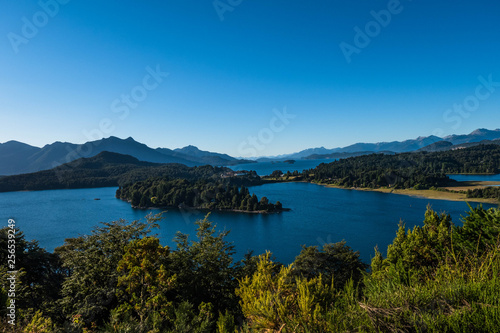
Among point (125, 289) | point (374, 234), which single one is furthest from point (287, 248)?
point (125, 289)

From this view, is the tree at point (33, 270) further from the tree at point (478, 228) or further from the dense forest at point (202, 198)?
the dense forest at point (202, 198)

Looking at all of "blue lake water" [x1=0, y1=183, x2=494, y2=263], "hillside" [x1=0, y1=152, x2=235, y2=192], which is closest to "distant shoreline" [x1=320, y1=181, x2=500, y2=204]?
"blue lake water" [x1=0, y1=183, x2=494, y2=263]

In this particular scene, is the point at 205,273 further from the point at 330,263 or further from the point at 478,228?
the point at 330,263

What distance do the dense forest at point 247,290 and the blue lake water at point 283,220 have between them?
2553cm

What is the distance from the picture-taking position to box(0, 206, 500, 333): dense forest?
207 centimetres

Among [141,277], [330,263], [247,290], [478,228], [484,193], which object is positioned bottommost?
[330,263]

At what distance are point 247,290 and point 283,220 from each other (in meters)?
53.1

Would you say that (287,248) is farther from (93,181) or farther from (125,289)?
(93,181)

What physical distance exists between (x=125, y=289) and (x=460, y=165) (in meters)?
177

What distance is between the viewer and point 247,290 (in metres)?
9.25

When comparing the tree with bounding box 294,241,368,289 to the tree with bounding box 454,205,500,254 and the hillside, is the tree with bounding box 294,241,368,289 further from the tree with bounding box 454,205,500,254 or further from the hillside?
the hillside

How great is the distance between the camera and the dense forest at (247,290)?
2070 millimetres

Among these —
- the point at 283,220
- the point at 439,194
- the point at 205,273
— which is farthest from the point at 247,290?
the point at 439,194

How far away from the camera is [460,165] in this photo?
14188cm
